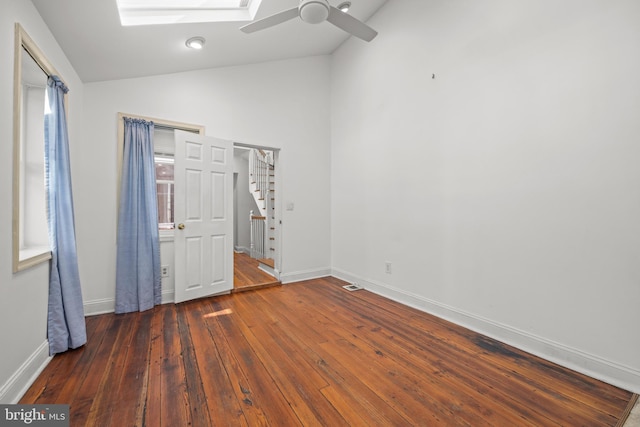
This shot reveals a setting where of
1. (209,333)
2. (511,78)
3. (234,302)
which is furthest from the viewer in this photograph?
(234,302)

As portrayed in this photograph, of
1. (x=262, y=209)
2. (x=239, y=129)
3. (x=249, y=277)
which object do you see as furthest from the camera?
(x=262, y=209)

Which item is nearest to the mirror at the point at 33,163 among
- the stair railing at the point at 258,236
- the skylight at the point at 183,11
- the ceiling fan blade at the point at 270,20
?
the skylight at the point at 183,11

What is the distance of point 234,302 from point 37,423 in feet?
6.43

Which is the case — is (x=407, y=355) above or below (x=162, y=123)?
below

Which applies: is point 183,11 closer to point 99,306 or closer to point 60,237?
point 60,237

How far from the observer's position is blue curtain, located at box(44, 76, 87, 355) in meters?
2.02

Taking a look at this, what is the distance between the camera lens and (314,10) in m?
1.84

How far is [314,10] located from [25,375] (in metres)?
3.03

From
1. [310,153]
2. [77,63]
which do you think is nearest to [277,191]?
[310,153]

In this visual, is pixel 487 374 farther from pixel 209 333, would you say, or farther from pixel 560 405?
pixel 209 333

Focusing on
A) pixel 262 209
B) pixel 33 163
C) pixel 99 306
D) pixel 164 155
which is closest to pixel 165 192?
pixel 164 155

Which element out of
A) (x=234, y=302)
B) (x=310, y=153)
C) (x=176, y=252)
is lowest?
(x=234, y=302)

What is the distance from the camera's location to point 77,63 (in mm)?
2510

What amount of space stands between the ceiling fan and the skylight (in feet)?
2.44
